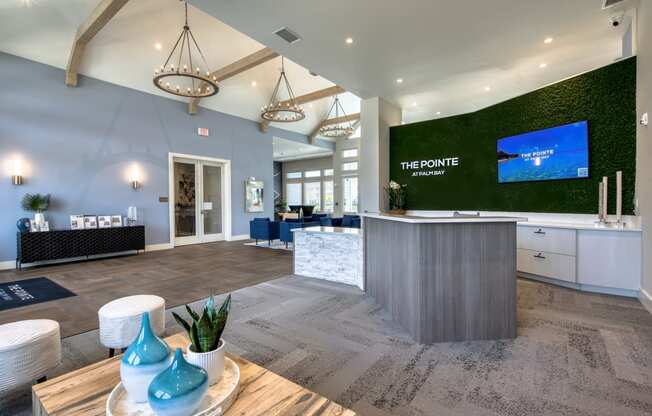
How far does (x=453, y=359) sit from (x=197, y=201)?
8434 mm

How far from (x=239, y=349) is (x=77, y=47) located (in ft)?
22.6

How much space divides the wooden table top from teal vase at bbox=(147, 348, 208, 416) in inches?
7.2

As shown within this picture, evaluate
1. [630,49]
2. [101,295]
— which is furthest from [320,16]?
[101,295]

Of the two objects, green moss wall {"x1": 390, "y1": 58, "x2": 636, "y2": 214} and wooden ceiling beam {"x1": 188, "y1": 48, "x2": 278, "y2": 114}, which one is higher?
wooden ceiling beam {"x1": 188, "y1": 48, "x2": 278, "y2": 114}

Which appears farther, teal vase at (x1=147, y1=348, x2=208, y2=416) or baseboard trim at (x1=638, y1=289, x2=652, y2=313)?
baseboard trim at (x1=638, y1=289, x2=652, y2=313)

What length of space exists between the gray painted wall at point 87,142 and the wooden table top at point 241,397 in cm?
664

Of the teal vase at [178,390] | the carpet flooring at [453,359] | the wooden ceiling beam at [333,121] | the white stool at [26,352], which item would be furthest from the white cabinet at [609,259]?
the wooden ceiling beam at [333,121]

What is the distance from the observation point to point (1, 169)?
5652 millimetres

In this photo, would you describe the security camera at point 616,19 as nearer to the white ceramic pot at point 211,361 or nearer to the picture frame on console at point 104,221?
the white ceramic pot at point 211,361

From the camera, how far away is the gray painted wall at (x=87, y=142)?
5785mm

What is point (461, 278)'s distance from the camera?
262 cm

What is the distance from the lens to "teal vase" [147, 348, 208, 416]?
0.99 meters

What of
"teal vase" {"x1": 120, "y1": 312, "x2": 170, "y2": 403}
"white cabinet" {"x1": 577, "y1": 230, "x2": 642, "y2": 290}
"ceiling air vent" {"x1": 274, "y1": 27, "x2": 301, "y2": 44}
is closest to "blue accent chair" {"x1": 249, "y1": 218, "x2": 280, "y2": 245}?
"ceiling air vent" {"x1": 274, "y1": 27, "x2": 301, "y2": 44}

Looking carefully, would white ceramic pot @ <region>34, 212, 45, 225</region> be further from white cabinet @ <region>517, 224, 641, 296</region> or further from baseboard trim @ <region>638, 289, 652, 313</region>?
baseboard trim @ <region>638, 289, 652, 313</region>
